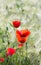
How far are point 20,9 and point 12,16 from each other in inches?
7.2

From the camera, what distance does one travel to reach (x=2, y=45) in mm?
1912

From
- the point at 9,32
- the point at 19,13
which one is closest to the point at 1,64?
the point at 9,32

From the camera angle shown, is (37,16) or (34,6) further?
(34,6)

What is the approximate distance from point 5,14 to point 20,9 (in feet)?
0.66

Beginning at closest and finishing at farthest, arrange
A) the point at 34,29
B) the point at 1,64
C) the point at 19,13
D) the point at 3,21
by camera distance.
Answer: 1. the point at 1,64
2. the point at 34,29
3. the point at 3,21
4. the point at 19,13

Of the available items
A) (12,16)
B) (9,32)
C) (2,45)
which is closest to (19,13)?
(12,16)

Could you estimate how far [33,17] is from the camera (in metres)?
2.25

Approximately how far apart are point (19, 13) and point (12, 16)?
0.27ft

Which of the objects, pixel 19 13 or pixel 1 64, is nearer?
pixel 1 64

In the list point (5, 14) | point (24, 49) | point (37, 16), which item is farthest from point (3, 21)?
point (24, 49)

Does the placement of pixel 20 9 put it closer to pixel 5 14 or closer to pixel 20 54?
pixel 5 14

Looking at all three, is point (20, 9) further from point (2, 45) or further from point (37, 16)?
point (2, 45)

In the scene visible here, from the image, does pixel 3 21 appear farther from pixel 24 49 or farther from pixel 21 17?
pixel 24 49

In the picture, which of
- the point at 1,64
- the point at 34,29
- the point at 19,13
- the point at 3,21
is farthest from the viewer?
the point at 19,13
